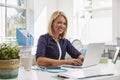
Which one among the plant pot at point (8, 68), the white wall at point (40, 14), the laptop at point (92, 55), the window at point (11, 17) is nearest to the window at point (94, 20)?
the white wall at point (40, 14)

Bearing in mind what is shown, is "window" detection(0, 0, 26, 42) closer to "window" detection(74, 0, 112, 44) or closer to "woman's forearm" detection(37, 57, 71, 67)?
"window" detection(74, 0, 112, 44)

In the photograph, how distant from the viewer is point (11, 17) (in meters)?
3.74

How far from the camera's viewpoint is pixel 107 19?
377cm

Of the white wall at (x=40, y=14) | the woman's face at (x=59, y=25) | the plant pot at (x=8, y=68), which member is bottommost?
the plant pot at (x=8, y=68)

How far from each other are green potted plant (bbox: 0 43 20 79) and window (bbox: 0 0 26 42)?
7.84ft

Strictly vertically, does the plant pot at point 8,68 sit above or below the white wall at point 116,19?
below

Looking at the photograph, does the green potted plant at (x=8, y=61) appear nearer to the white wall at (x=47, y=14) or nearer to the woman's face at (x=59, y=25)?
the woman's face at (x=59, y=25)

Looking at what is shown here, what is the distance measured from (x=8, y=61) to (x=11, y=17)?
2.73 meters

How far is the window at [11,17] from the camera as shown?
3572mm

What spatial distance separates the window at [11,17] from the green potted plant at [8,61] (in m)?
2.39

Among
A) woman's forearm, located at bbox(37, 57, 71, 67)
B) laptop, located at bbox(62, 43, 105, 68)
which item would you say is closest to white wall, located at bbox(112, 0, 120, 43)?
laptop, located at bbox(62, 43, 105, 68)

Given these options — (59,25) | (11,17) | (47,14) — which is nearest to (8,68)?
(59,25)

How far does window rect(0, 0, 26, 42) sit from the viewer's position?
3.57m

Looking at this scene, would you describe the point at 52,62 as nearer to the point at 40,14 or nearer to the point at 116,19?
the point at 116,19
